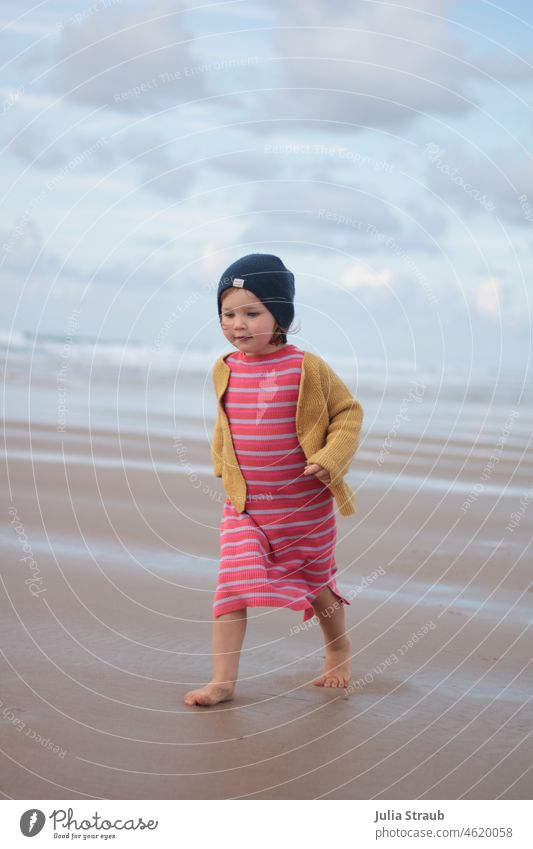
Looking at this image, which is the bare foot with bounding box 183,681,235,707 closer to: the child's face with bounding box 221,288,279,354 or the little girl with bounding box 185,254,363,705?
the little girl with bounding box 185,254,363,705

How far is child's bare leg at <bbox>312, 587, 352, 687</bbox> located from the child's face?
3.64 feet

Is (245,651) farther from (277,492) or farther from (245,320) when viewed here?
(245,320)

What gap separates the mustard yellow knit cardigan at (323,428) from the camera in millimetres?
4707

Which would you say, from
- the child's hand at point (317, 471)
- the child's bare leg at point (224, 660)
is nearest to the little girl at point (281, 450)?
the child's hand at point (317, 471)

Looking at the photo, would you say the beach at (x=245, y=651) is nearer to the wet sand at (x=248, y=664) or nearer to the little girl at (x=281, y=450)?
the wet sand at (x=248, y=664)

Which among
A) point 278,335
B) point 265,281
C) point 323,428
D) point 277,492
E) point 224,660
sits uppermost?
point 265,281

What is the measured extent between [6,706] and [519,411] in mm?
18095

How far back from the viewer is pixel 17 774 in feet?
11.4

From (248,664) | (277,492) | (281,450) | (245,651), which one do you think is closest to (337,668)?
(248,664)

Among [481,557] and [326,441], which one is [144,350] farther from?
[326,441]

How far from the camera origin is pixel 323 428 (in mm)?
4770

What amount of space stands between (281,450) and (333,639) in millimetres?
862
